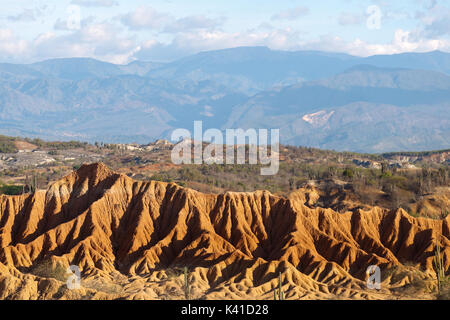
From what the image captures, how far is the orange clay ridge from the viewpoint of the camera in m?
99.1

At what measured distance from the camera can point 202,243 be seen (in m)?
111

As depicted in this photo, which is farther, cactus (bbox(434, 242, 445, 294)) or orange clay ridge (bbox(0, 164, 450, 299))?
orange clay ridge (bbox(0, 164, 450, 299))

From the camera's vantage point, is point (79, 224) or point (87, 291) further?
point (79, 224)

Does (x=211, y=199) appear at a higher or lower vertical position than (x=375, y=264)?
higher

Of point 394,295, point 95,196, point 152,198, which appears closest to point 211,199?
point 152,198

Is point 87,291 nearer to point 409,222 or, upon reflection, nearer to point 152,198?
point 152,198

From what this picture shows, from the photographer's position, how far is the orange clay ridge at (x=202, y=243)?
325 feet

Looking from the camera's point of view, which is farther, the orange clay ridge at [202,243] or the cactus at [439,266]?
the orange clay ridge at [202,243]

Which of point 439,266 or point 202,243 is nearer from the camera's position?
point 439,266

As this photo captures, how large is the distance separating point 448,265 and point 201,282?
1304 inches

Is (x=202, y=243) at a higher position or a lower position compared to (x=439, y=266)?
higher

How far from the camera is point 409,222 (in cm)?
11481
